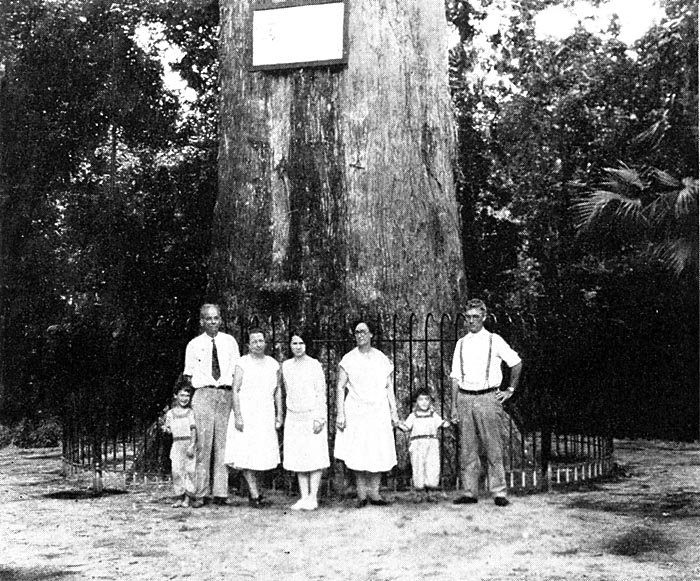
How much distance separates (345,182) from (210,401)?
88.3 inches

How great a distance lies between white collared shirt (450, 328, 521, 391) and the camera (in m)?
7.81

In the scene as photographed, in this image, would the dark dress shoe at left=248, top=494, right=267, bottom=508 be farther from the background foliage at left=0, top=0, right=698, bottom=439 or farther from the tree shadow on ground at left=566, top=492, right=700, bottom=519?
the background foliage at left=0, top=0, right=698, bottom=439

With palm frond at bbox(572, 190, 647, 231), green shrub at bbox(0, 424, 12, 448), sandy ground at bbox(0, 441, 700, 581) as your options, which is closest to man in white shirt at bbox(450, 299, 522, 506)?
sandy ground at bbox(0, 441, 700, 581)

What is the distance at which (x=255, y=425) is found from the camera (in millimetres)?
7918

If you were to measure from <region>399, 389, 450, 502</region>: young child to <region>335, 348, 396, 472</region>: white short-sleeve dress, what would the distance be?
225 mm

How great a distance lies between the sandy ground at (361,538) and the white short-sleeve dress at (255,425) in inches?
14.4

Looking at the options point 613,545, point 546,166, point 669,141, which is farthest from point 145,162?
point 613,545

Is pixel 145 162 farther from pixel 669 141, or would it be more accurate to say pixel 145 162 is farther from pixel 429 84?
pixel 429 84

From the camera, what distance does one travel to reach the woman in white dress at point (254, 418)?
7887 mm

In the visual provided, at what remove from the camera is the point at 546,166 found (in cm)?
1975

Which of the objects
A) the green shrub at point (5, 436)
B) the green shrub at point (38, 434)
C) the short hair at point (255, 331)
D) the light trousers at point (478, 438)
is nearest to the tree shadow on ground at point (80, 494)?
the short hair at point (255, 331)

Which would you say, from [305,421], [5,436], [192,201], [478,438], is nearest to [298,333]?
[305,421]

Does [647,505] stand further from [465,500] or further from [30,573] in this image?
[30,573]

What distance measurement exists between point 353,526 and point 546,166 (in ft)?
45.6
